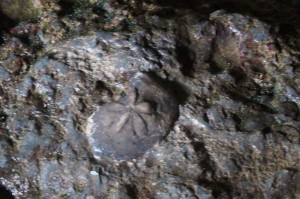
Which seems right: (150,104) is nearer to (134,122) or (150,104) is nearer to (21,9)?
(134,122)

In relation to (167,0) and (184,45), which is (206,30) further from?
(167,0)

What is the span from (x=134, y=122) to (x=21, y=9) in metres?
1.08

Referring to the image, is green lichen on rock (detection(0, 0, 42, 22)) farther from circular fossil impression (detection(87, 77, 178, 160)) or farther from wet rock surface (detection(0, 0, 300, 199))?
circular fossil impression (detection(87, 77, 178, 160))

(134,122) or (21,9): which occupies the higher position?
(21,9)

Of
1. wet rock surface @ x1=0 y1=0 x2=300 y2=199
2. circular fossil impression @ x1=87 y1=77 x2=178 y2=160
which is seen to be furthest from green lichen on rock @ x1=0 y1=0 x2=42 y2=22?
circular fossil impression @ x1=87 y1=77 x2=178 y2=160

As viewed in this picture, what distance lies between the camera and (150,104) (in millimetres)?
2221

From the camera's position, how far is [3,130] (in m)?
2.46

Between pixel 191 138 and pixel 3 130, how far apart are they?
1.00 meters

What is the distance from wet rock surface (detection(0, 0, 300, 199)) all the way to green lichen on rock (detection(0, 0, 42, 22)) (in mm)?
83

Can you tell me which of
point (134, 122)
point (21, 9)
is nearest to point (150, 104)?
point (134, 122)

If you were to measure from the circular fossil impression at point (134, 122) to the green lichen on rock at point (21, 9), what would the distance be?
0.81m

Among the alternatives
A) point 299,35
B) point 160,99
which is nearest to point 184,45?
point 160,99

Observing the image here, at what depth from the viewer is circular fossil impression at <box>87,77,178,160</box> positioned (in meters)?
2.21

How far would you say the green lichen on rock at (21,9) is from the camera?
2682 mm
